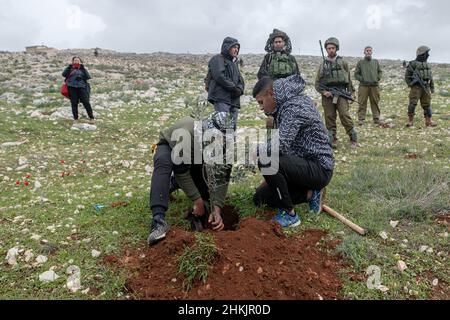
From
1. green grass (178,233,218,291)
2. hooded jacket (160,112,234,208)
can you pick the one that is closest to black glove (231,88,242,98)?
hooded jacket (160,112,234,208)

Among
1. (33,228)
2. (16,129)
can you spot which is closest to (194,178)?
(33,228)

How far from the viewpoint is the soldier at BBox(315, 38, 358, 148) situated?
26.2 ft

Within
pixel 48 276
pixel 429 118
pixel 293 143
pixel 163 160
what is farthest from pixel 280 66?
pixel 429 118

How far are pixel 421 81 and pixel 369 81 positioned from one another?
1.30 m

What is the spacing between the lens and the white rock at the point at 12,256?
3.57 metres

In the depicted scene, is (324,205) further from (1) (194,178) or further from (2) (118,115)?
(2) (118,115)

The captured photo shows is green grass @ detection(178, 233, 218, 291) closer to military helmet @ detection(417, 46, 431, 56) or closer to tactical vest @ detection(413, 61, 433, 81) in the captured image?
tactical vest @ detection(413, 61, 433, 81)

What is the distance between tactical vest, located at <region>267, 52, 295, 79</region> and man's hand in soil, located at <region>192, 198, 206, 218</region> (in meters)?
3.68

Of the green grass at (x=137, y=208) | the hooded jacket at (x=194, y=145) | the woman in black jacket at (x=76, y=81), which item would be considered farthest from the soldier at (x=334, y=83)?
the woman in black jacket at (x=76, y=81)

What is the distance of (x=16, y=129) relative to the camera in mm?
9477

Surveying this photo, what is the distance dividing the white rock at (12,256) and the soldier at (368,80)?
939cm

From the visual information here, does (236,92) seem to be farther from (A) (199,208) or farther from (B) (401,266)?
(B) (401,266)

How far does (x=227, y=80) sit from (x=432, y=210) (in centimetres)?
370
